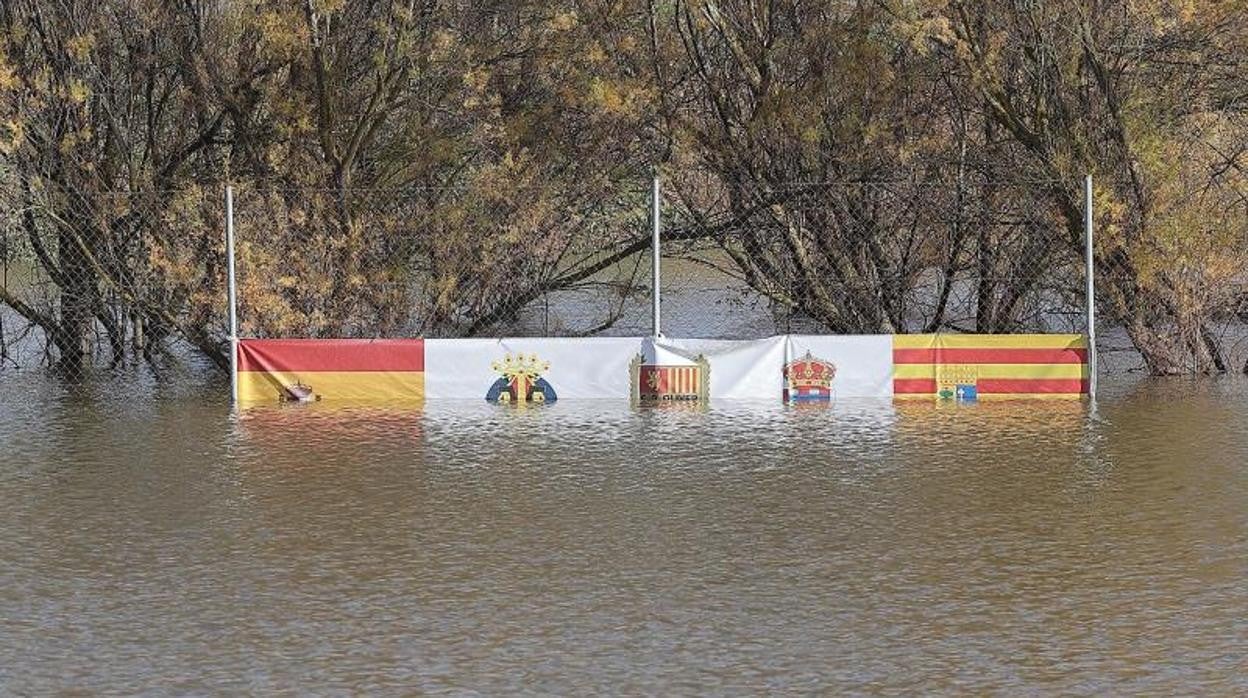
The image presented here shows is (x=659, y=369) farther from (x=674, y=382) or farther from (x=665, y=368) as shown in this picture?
(x=674, y=382)

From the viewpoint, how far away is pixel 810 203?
2220 cm

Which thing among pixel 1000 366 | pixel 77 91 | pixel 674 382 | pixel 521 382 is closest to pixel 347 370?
pixel 521 382

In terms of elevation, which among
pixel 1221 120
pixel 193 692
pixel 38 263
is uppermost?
pixel 1221 120

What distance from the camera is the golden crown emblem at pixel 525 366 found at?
61.4 feet

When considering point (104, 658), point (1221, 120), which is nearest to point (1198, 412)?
point (1221, 120)

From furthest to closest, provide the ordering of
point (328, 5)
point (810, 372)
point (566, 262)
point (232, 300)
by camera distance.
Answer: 1. point (566, 262)
2. point (328, 5)
3. point (232, 300)
4. point (810, 372)

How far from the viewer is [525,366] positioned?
1873cm

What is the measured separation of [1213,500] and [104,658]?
7.12 m

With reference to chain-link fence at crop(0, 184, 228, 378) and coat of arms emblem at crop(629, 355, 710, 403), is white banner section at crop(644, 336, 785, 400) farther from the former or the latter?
chain-link fence at crop(0, 184, 228, 378)

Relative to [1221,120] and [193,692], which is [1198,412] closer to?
[1221,120]

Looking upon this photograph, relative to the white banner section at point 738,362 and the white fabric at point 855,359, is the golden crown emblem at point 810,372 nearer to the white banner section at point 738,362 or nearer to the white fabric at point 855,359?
the white fabric at point 855,359

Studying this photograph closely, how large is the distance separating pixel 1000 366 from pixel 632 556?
9607 millimetres

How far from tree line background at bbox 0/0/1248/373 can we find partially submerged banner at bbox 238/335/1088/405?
2.10 meters

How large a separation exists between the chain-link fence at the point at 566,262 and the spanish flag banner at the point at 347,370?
1.93 meters
